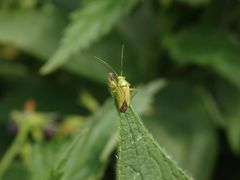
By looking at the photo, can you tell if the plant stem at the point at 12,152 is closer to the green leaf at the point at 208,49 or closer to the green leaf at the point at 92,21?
the green leaf at the point at 92,21

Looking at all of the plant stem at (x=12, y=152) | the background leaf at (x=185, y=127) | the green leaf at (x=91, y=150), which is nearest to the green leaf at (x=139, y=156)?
the green leaf at (x=91, y=150)

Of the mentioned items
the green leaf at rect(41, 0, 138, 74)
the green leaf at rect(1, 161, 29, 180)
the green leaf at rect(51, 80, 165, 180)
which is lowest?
the green leaf at rect(51, 80, 165, 180)

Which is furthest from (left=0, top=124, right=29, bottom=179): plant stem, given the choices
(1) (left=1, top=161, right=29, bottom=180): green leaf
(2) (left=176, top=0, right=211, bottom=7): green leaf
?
(2) (left=176, top=0, right=211, bottom=7): green leaf

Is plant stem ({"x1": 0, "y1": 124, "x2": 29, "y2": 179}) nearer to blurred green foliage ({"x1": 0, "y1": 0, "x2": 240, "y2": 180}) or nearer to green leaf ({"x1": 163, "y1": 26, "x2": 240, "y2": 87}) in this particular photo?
blurred green foliage ({"x1": 0, "y1": 0, "x2": 240, "y2": 180})

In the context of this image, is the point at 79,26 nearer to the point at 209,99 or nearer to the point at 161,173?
the point at 209,99

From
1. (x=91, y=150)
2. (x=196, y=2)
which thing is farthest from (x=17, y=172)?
(x=196, y=2)

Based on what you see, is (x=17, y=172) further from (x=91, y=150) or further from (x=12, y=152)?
(x=91, y=150)

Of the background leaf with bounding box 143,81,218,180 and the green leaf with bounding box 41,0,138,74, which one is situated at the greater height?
the green leaf with bounding box 41,0,138,74
